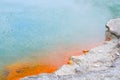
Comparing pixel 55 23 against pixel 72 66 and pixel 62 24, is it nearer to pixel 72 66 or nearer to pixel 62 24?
pixel 62 24

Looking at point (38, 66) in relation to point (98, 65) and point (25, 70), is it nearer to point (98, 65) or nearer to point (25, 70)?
point (25, 70)

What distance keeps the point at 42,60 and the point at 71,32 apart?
366 cm

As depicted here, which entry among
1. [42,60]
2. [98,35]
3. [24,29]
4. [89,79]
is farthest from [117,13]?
[89,79]

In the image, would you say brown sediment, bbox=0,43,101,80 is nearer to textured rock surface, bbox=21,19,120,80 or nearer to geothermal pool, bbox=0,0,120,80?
geothermal pool, bbox=0,0,120,80

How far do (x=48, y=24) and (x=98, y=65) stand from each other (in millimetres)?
7299

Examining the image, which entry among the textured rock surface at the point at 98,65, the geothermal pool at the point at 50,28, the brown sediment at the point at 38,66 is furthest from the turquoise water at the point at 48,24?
the textured rock surface at the point at 98,65

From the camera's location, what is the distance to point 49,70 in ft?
41.8

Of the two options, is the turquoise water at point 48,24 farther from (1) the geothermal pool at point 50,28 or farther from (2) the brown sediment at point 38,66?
(2) the brown sediment at point 38,66

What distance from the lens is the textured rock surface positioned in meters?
8.34

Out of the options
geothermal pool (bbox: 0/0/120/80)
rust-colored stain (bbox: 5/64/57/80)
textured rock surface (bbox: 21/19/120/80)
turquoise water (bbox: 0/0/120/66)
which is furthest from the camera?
turquoise water (bbox: 0/0/120/66)

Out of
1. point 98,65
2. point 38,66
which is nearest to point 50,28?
point 38,66

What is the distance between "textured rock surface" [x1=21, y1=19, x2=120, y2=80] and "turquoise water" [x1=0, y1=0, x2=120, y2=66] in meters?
2.32

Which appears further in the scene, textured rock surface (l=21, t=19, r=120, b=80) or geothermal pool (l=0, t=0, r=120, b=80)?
geothermal pool (l=0, t=0, r=120, b=80)

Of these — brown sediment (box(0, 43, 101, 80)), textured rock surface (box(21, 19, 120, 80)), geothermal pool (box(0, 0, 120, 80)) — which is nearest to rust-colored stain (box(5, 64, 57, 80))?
brown sediment (box(0, 43, 101, 80))
